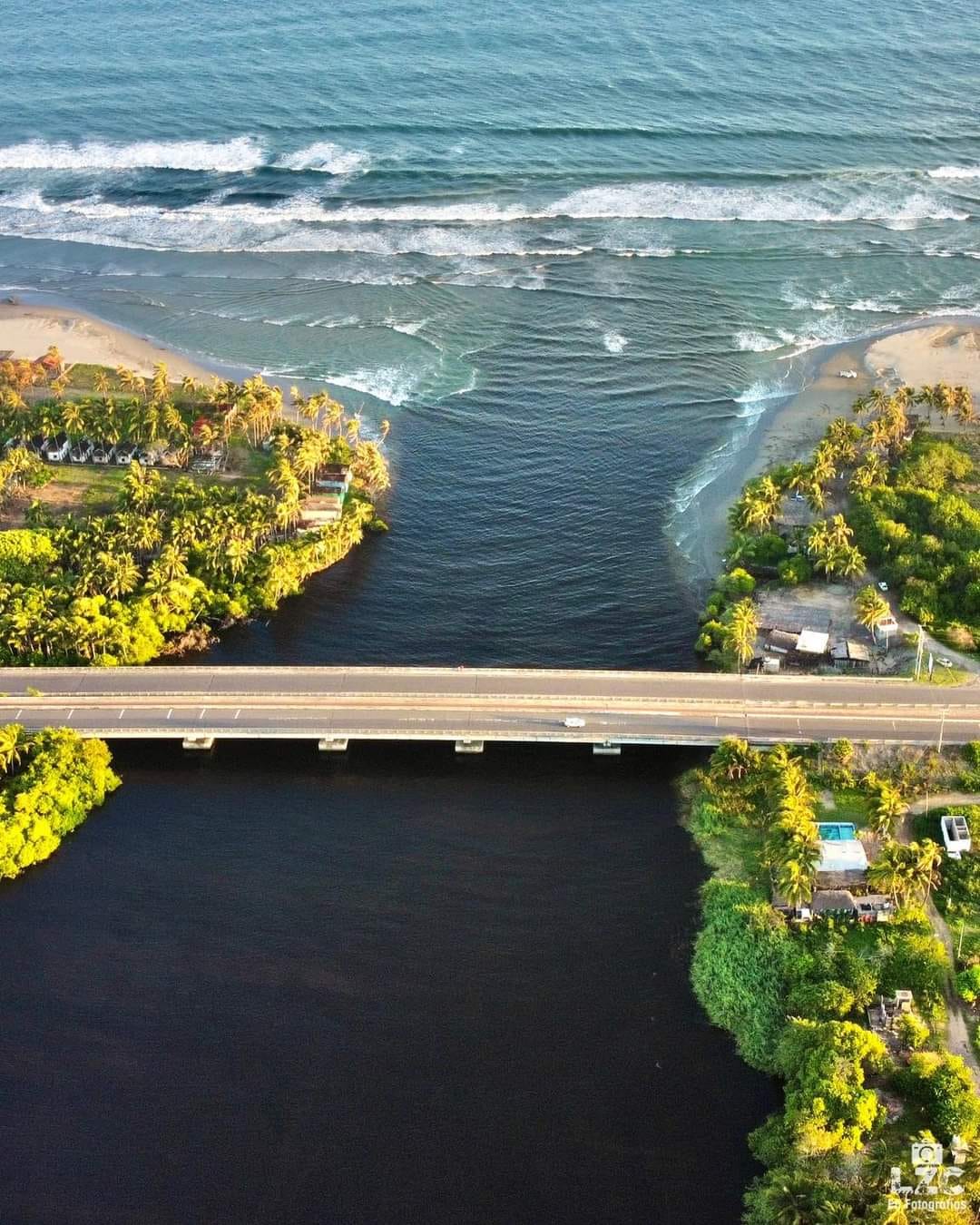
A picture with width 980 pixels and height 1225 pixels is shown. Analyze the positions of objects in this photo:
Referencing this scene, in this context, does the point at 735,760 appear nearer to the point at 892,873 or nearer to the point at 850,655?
the point at 892,873

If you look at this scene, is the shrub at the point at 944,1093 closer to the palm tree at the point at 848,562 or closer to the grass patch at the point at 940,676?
the grass patch at the point at 940,676

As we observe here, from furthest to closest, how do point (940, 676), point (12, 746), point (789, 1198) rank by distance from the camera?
point (940, 676) < point (12, 746) < point (789, 1198)

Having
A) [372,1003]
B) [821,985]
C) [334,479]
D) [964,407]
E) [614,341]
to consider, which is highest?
[964,407]

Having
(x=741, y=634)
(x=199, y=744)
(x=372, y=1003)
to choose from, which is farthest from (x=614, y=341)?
(x=372, y=1003)

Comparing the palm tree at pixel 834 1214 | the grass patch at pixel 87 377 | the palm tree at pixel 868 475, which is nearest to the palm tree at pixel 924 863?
the palm tree at pixel 834 1214

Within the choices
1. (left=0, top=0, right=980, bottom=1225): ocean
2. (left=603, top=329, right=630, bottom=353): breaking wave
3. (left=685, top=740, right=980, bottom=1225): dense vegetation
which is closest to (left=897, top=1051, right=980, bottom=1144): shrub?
(left=685, top=740, right=980, bottom=1225): dense vegetation
